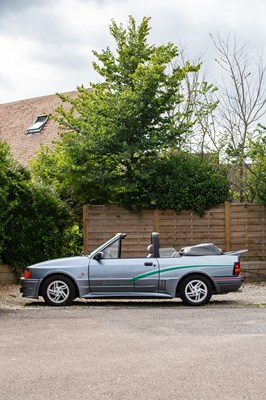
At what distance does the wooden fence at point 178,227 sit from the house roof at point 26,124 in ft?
40.7

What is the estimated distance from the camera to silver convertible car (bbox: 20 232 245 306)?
1321 cm

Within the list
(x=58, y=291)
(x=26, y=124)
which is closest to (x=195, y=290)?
(x=58, y=291)

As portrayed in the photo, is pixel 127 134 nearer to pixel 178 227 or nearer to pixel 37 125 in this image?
pixel 178 227

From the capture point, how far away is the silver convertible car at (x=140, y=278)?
520 inches

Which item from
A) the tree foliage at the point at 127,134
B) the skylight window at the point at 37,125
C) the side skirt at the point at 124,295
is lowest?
the side skirt at the point at 124,295

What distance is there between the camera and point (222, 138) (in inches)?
979

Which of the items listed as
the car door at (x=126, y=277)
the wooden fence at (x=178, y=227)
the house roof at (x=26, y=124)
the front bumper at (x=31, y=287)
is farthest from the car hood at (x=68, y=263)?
the house roof at (x=26, y=124)

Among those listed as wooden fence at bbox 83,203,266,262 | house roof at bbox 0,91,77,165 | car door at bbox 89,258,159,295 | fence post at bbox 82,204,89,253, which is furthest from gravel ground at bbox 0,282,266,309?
house roof at bbox 0,91,77,165

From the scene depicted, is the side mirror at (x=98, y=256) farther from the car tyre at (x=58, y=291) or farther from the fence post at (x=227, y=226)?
the fence post at (x=227, y=226)

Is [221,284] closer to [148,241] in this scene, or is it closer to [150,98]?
[148,241]

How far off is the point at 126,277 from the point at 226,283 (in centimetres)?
197

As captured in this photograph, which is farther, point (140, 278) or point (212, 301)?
point (212, 301)

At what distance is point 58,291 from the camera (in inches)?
524

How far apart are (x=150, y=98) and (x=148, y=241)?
400 cm
